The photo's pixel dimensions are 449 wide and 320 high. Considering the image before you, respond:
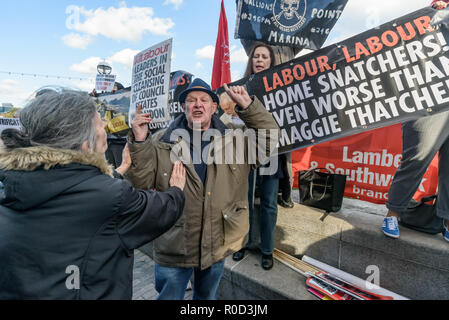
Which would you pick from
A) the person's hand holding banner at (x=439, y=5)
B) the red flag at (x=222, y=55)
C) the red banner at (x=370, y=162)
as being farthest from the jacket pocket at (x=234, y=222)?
the red flag at (x=222, y=55)

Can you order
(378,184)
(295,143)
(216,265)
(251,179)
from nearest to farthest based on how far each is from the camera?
(216,265) < (295,143) < (251,179) < (378,184)

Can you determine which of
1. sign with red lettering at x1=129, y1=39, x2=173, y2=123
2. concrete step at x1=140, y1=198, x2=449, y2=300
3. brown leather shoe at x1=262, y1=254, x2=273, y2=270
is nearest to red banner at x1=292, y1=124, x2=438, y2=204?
concrete step at x1=140, y1=198, x2=449, y2=300

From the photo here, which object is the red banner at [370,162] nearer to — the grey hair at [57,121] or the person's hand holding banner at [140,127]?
the person's hand holding banner at [140,127]

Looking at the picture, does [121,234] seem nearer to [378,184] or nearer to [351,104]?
[351,104]

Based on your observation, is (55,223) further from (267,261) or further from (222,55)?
(222,55)

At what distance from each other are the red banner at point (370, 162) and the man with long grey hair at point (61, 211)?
3.28 metres

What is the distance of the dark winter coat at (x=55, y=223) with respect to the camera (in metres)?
0.98

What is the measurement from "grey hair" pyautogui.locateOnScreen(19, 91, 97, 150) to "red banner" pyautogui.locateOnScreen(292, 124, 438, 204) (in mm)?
3521

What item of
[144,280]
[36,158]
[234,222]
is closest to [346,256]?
[234,222]

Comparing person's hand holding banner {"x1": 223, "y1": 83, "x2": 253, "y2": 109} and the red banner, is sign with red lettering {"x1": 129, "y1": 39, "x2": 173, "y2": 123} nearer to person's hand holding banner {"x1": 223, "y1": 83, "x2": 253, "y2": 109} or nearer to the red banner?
person's hand holding banner {"x1": 223, "y1": 83, "x2": 253, "y2": 109}

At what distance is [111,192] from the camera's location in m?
1.07

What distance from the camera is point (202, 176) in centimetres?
181
